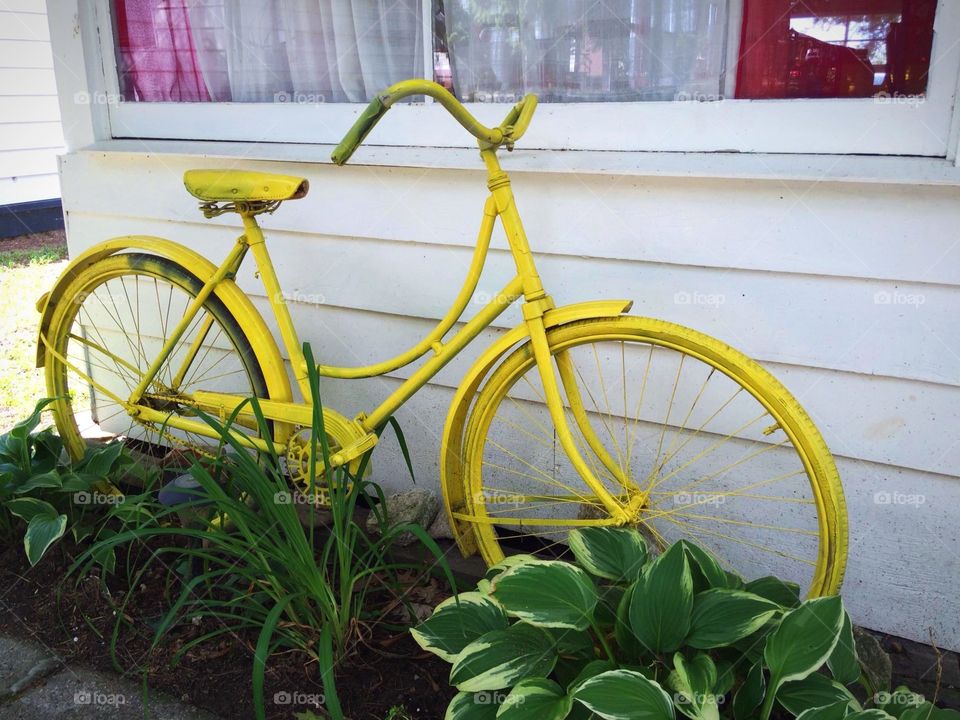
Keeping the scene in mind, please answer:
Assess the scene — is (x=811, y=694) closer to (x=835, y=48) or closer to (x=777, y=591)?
(x=777, y=591)

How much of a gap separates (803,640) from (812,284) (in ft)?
2.98

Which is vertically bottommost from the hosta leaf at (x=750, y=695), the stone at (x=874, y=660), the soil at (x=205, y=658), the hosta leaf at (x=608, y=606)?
the soil at (x=205, y=658)

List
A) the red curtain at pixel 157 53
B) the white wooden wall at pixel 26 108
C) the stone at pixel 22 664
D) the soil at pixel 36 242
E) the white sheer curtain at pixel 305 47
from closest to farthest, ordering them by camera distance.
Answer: the stone at pixel 22 664 → the white sheer curtain at pixel 305 47 → the red curtain at pixel 157 53 → the soil at pixel 36 242 → the white wooden wall at pixel 26 108

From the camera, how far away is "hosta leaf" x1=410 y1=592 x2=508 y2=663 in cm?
176

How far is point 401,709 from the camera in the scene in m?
1.90

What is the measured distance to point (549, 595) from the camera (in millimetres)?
1649

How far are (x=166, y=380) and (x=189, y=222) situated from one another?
0.56 m

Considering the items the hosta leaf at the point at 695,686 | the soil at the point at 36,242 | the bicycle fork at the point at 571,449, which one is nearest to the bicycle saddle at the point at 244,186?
the bicycle fork at the point at 571,449

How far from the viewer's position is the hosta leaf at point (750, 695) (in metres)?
1.58

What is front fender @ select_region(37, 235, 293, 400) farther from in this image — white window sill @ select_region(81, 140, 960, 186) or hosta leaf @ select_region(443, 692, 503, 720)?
hosta leaf @ select_region(443, 692, 503, 720)

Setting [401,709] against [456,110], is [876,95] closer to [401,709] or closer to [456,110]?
[456,110]

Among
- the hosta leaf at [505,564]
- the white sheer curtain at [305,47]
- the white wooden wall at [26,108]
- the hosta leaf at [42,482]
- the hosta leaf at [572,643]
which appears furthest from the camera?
the white wooden wall at [26,108]

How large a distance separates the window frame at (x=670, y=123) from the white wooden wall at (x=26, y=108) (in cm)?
421

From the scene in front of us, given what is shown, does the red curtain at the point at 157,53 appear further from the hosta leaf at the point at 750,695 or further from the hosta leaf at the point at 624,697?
the hosta leaf at the point at 750,695
